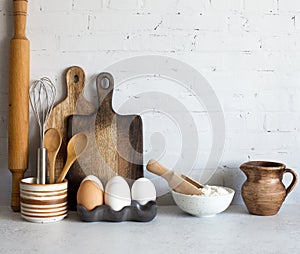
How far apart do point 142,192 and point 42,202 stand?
0.28 meters

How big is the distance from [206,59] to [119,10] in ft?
1.04

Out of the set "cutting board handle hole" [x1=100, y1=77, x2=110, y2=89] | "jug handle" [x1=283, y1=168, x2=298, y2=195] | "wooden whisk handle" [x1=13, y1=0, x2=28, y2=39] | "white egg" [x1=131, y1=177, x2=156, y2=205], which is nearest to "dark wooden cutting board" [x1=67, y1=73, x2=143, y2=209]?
"cutting board handle hole" [x1=100, y1=77, x2=110, y2=89]

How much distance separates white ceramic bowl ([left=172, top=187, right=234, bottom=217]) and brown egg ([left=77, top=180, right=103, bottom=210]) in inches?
8.8

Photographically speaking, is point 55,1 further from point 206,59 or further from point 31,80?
point 206,59

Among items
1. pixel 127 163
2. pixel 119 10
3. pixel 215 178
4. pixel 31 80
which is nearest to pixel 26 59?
pixel 31 80

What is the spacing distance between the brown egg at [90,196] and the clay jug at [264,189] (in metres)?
0.44

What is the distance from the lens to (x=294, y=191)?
1607 mm

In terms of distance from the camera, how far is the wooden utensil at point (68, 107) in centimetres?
152

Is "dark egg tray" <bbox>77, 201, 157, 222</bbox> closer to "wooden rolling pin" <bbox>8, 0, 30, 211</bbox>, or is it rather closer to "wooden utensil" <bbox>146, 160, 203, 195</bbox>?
"wooden utensil" <bbox>146, 160, 203, 195</bbox>

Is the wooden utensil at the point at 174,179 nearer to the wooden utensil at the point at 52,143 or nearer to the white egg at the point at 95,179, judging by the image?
the white egg at the point at 95,179

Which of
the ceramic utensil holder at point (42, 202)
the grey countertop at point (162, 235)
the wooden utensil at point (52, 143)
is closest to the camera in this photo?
the grey countertop at point (162, 235)

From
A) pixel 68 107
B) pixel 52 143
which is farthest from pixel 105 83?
pixel 52 143

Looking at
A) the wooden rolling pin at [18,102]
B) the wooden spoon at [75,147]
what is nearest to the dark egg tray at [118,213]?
the wooden spoon at [75,147]

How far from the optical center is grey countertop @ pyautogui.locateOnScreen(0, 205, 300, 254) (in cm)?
117
